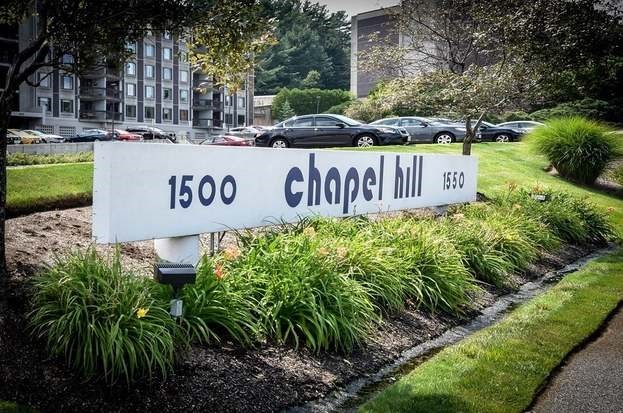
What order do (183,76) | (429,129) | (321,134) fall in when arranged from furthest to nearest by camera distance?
(183,76)
(429,129)
(321,134)

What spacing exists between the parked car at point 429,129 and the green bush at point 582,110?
13607 mm

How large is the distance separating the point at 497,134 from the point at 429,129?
5.45 m

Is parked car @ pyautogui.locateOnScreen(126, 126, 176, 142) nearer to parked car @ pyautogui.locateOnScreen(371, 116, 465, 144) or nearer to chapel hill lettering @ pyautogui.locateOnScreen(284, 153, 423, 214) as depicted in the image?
parked car @ pyautogui.locateOnScreen(371, 116, 465, 144)

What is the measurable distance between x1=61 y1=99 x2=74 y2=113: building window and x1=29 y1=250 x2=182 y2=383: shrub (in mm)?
67224

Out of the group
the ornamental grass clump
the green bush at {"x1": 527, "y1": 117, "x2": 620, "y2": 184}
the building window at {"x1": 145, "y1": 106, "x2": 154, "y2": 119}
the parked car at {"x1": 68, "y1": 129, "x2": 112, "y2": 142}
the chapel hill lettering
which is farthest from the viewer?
the building window at {"x1": 145, "y1": 106, "x2": 154, "y2": 119}

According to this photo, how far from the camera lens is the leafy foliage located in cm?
7881

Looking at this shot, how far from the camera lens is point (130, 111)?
7300cm

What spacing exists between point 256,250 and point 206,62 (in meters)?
1.92

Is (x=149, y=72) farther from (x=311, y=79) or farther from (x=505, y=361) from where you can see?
(x=505, y=361)

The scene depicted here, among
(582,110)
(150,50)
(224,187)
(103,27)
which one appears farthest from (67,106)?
(103,27)

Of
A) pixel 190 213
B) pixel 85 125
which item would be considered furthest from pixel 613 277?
pixel 85 125

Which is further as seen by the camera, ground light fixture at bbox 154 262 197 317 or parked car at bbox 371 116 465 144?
parked car at bbox 371 116 465 144

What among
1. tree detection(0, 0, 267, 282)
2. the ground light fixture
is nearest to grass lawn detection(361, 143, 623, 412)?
the ground light fixture

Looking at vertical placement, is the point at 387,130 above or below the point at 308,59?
below
